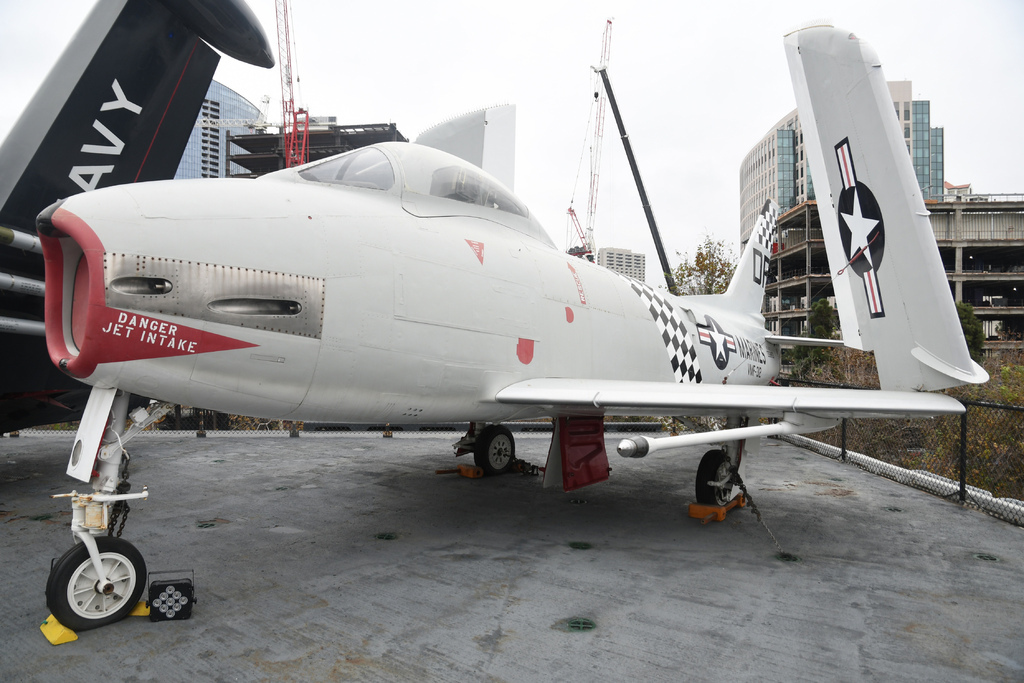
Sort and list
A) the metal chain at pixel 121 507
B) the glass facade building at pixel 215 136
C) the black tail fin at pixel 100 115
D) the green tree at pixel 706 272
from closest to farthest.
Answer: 1. the metal chain at pixel 121 507
2. the black tail fin at pixel 100 115
3. the green tree at pixel 706 272
4. the glass facade building at pixel 215 136

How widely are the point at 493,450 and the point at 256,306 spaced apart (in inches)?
195

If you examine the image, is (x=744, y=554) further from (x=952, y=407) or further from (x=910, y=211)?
(x=910, y=211)

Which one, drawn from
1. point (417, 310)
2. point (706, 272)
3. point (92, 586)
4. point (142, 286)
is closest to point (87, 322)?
point (142, 286)

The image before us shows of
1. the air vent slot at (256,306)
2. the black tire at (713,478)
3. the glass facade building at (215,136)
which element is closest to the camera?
the air vent slot at (256,306)

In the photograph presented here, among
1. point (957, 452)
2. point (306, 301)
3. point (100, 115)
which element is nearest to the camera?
point (306, 301)

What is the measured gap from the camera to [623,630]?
3.32 metres

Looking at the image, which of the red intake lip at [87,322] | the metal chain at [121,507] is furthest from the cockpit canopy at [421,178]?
the metal chain at [121,507]

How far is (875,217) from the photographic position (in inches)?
207

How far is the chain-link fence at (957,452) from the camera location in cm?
632

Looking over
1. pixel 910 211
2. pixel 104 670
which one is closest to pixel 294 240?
pixel 104 670

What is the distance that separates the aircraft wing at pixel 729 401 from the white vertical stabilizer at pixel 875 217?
1.38ft

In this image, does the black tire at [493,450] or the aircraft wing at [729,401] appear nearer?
the aircraft wing at [729,401]

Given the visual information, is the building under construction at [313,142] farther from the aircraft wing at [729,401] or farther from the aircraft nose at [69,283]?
the aircraft nose at [69,283]

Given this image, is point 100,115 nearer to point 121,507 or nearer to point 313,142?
point 121,507
